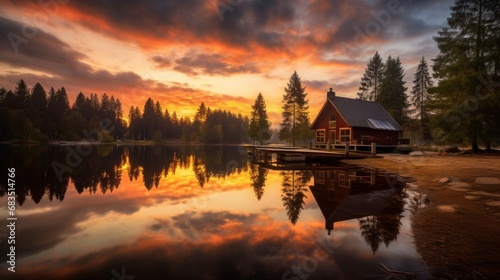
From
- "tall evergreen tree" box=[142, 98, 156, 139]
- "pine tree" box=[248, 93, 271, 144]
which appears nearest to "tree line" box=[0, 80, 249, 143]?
"tall evergreen tree" box=[142, 98, 156, 139]

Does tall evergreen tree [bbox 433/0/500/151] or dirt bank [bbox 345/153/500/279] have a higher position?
tall evergreen tree [bbox 433/0/500/151]

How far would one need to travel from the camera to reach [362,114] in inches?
1367

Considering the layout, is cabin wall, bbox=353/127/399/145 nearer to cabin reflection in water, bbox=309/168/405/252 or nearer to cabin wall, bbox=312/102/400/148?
cabin wall, bbox=312/102/400/148

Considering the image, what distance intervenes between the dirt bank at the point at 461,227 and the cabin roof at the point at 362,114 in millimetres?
19409

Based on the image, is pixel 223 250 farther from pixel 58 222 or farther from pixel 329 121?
pixel 329 121

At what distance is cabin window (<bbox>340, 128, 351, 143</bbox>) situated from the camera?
32344 mm

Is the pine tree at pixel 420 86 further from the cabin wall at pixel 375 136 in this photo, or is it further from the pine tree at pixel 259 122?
the pine tree at pixel 259 122

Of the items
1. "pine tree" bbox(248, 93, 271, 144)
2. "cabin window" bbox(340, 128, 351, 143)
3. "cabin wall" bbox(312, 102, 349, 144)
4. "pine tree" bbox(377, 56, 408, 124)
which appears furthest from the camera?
"pine tree" bbox(248, 93, 271, 144)

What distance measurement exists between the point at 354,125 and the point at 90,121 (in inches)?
3935

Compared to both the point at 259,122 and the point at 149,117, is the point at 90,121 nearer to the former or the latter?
the point at 149,117

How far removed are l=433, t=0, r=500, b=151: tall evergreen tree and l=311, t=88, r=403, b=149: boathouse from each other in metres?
7.53

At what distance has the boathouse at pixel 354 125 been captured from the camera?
1262 inches

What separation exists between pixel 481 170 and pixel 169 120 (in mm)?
128207

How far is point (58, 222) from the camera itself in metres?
8.12
